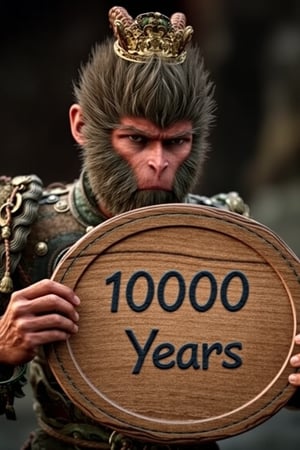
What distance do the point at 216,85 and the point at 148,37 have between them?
7.17 meters

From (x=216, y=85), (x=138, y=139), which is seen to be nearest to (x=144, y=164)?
(x=138, y=139)

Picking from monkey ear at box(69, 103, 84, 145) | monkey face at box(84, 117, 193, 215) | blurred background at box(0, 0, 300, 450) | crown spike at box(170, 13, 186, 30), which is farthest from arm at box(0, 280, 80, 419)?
blurred background at box(0, 0, 300, 450)

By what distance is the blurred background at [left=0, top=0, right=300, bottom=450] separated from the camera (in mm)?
Result: 10422

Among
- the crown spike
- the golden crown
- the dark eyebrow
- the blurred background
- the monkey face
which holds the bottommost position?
the monkey face

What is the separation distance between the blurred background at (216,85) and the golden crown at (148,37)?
20.9ft

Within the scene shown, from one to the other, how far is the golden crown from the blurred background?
20.9 feet

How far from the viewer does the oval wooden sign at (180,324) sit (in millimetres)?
3400

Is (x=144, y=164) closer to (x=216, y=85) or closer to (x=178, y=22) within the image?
(x=178, y=22)

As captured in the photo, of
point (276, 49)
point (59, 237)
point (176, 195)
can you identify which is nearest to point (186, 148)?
point (176, 195)

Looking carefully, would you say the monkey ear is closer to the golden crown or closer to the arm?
the golden crown

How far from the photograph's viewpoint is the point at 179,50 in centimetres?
371

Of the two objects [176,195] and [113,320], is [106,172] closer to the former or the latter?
[176,195]

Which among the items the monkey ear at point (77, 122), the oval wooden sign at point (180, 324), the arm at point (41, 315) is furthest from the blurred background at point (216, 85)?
the arm at point (41, 315)

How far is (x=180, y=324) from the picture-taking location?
3.43 meters
